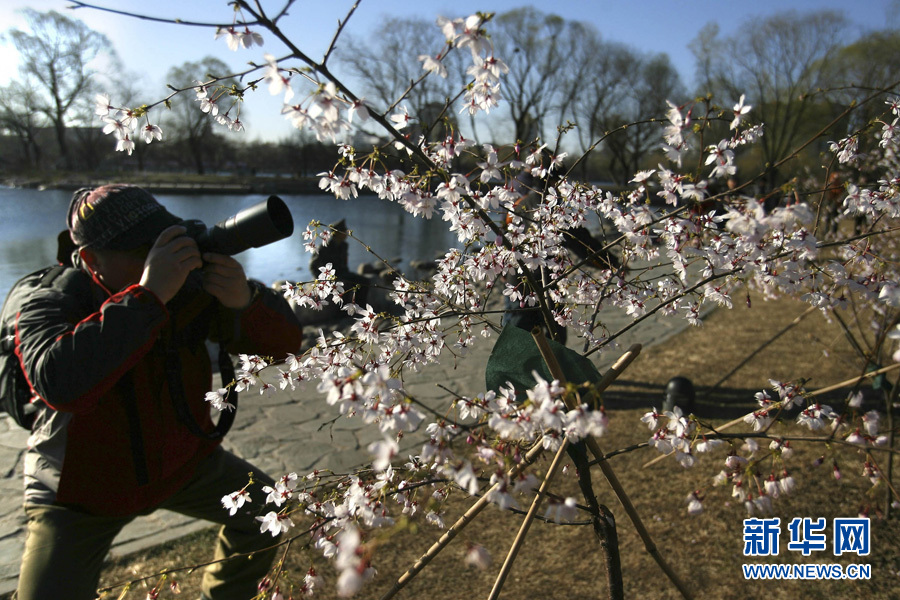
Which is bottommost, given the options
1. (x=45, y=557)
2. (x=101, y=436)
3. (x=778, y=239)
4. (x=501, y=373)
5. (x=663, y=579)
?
(x=663, y=579)

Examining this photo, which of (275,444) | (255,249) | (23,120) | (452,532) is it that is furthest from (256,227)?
(23,120)

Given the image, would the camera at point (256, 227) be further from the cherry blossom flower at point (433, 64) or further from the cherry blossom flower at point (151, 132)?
the cherry blossom flower at point (433, 64)

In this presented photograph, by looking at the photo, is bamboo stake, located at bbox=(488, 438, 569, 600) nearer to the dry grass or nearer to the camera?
the dry grass

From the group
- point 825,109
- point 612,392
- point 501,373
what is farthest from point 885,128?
point 825,109

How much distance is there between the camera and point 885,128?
5.43 ft

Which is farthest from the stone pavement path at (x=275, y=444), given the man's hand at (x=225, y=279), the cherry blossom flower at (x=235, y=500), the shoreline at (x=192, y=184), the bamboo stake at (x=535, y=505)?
the shoreline at (x=192, y=184)

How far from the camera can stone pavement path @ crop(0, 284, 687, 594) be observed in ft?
9.91

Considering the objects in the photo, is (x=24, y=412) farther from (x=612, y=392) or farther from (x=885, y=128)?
(x=612, y=392)

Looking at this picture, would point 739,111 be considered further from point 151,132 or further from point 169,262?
point 169,262

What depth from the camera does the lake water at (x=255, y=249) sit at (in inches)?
588

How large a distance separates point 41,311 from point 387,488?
4.56ft

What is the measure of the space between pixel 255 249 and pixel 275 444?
9019 mm

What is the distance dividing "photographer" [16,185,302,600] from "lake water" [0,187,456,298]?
21.0 feet

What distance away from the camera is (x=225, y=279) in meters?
2.11
